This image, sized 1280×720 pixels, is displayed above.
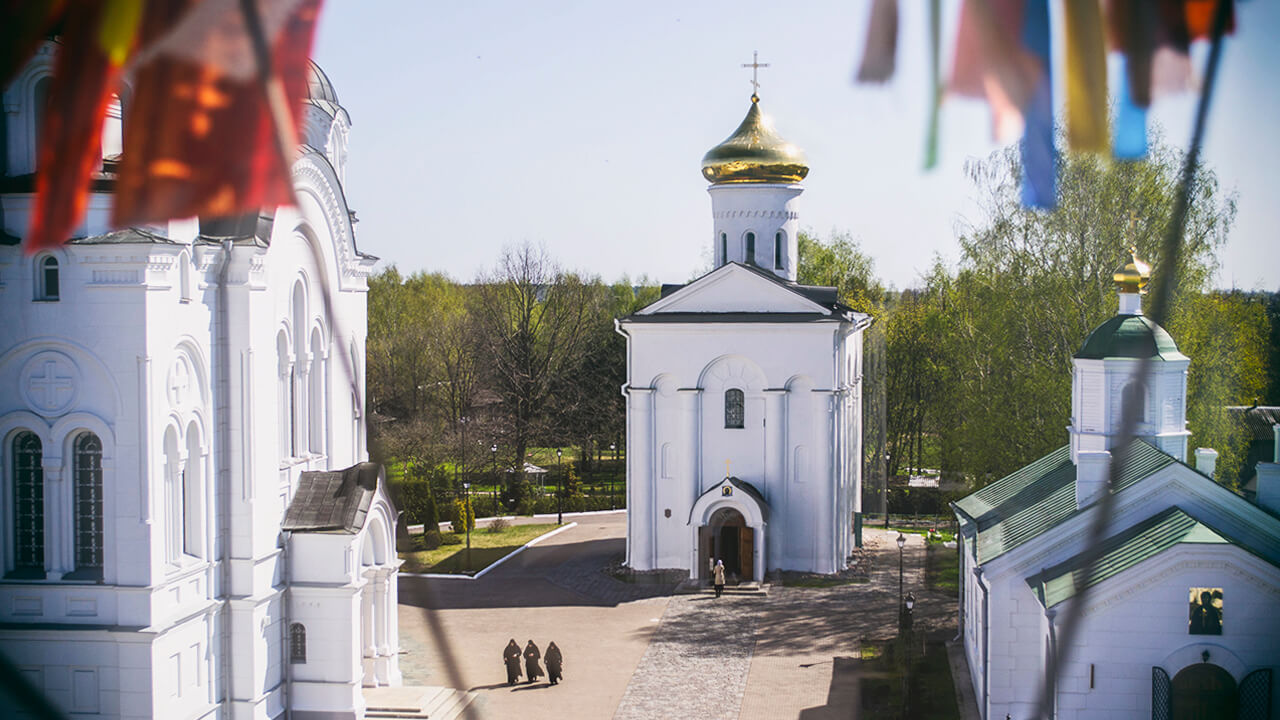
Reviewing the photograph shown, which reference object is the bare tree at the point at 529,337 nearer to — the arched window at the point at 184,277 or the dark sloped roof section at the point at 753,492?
the dark sloped roof section at the point at 753,492

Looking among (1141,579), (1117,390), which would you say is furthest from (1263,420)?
(1141,579)

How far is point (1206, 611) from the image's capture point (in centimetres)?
1173

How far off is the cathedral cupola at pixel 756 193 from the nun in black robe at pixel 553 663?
12.5 metres

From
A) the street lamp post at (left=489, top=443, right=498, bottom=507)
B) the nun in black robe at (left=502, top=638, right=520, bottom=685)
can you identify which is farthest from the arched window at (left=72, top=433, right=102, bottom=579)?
the street lamp post at (left=489, top=443, right=498, bottom=507)

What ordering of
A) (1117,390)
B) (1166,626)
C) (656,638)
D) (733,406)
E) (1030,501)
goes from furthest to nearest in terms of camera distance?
(733,406) < (656,638) < (1030,501) < (1117,390) < (1166,626)

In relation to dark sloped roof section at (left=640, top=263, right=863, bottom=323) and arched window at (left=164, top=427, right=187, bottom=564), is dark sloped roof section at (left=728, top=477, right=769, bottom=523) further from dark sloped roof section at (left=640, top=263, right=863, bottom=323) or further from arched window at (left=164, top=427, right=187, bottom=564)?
arched window at (left=164, top=427, right=187, bottom=564)

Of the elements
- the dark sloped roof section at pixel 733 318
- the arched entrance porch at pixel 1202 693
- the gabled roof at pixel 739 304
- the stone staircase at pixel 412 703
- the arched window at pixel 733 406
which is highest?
the gabled roof at pixel 739 304

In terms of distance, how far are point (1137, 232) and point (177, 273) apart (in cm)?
1206

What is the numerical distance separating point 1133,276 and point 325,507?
1134 cm

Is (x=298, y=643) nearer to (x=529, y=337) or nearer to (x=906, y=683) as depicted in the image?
(x=906, y=683)

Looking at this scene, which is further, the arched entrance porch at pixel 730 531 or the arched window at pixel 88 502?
the arched entrance porch at pixel 730 531

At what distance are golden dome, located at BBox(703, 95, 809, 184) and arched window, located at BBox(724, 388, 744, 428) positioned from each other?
5.39 meters

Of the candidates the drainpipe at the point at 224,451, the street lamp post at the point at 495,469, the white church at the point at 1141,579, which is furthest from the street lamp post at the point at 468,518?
the white church at the point at 1141,579

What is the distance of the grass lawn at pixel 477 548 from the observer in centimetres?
2566
